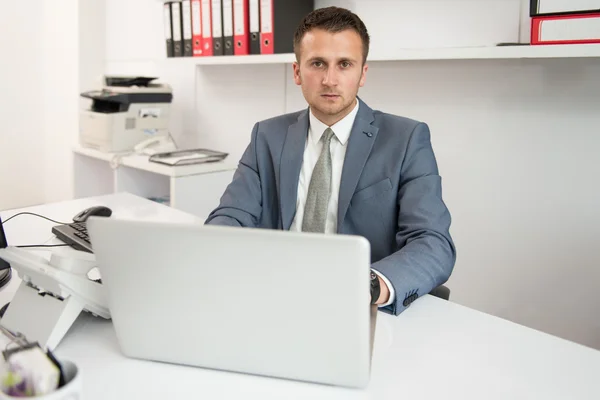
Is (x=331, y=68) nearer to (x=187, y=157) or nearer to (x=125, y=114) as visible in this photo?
(x=187, y=157)

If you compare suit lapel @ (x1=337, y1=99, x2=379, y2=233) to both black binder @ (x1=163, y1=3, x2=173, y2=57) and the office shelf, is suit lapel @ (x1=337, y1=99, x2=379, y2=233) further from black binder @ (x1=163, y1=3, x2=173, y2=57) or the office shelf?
black binder @ (x1=163, y1=3, x2=173, y2=57)

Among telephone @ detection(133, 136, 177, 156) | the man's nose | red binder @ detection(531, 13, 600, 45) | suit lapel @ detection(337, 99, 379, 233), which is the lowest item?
telephone @ detection(133, 136, 177, 156)

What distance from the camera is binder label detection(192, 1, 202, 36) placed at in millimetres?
2754

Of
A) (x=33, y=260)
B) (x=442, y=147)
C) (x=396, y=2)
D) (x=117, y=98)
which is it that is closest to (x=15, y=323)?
(x=33, y=260)

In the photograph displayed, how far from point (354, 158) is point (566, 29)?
2.48 ft

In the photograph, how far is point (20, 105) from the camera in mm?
4023

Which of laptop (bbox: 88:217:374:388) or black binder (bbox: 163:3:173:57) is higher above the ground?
black binder (bbox: 163:3:173:57)

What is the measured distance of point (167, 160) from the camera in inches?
111

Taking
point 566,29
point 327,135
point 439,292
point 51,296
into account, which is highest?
point 566,29

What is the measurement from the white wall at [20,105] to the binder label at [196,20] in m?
1.77

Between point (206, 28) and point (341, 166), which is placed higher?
point (206, 28)

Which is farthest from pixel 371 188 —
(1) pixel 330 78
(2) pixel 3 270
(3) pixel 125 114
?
(3) pixel 125 114

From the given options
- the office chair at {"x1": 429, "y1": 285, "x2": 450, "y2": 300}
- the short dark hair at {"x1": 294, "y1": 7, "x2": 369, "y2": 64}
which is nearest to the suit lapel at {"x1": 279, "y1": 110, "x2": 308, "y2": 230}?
the short dark hair at {"x1": 294, "y1": 7, "x2": 369, "y2": 64}

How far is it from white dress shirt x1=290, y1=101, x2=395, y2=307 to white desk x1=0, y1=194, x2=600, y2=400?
1.66 feet
